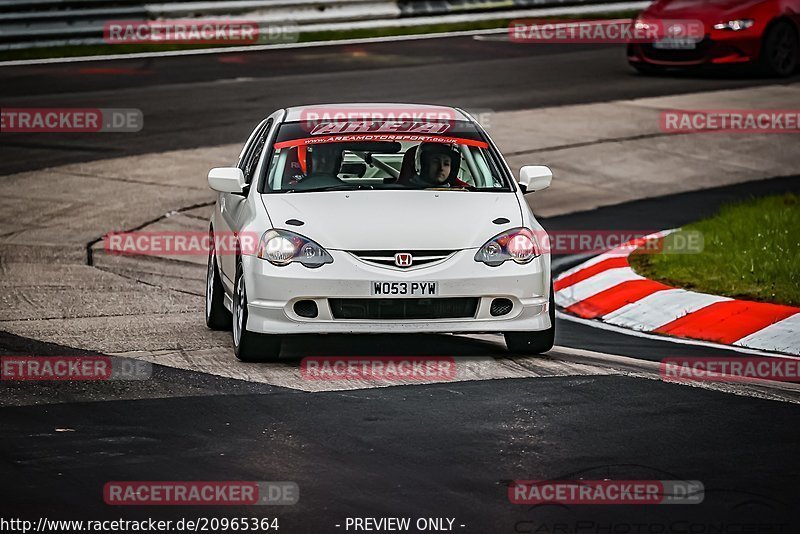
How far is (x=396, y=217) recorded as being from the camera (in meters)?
9.10

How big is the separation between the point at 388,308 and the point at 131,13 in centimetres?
1679

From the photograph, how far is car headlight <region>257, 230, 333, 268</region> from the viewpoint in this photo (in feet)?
29.1

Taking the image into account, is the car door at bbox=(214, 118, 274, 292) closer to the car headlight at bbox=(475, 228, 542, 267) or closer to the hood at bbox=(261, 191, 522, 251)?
the hood at bbox=(261, 191, 522, 251)

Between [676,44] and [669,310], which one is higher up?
[676,44]

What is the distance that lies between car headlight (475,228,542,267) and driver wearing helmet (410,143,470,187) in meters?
0.87

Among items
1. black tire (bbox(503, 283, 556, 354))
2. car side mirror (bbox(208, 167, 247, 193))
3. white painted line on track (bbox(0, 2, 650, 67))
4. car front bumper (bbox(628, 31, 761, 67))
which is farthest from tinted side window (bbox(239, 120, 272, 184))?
white painted line on track (bbox(0, 2, 650, 67))

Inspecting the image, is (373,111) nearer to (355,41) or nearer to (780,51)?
(780,51)

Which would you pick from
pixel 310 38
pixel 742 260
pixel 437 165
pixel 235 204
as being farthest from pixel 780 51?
pixel 235 204

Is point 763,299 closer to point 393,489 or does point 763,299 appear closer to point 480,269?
point 480,269

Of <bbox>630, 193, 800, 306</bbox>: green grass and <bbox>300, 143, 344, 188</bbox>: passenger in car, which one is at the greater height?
<bbox>300, 143, 344, 188</bbox>: passenger in car

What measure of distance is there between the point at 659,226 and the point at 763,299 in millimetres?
3841

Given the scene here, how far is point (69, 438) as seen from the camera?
7.30m

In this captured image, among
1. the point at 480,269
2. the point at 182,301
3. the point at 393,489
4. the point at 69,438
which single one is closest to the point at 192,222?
the point at 182,301

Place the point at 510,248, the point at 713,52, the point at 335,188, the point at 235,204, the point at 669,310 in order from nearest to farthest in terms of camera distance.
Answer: the point at 510,248, the point at 335,188, the point at 235,204, the point at 669,310, the point at 713,52
